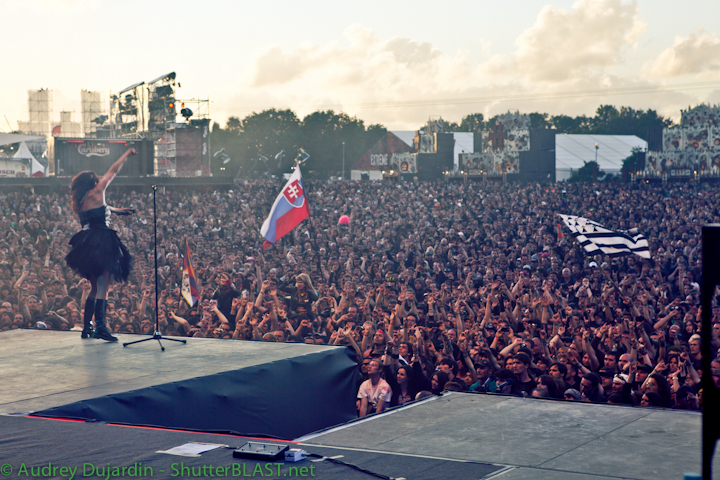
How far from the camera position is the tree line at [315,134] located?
101m

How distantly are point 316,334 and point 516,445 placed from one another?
5478 millimetres

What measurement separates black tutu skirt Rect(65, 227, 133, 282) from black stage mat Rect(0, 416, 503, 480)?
3.82 meters

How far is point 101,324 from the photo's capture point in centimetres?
869

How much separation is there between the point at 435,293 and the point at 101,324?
544 cm

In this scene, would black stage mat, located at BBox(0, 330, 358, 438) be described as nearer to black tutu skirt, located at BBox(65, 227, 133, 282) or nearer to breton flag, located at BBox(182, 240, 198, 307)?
black tutu skirt, located at BBox(65, 227, 133, 282)

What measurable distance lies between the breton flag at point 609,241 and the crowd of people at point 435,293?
0.49 m

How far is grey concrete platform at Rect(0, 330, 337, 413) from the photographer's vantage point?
234 inches

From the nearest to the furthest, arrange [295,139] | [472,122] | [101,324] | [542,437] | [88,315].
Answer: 1. [542,437]
2. [101,324]
3. [88,315]
4. [295,139]
5. [472,122]

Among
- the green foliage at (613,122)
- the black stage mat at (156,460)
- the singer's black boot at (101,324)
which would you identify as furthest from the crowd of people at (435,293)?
the green foliage at (613,122)

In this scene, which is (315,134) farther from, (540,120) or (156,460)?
(156,460)

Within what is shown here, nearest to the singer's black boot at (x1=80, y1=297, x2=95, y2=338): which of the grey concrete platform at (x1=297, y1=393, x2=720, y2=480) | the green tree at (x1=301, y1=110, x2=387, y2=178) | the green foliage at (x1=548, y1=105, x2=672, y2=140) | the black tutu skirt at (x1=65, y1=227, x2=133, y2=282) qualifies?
the black tutu skirt at (x1=65, y1=227, x2=133, y2=282)

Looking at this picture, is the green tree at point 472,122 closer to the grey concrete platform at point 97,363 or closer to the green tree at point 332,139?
the green tree at point 332,139

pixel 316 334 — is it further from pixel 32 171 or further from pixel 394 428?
pixel 32 171

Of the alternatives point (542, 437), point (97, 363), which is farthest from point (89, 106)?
point (542, 437)
